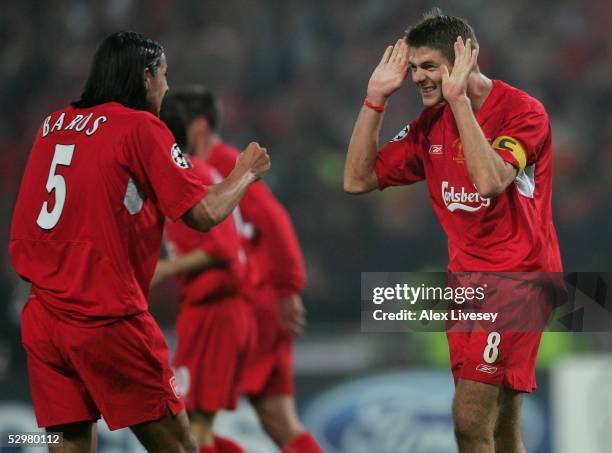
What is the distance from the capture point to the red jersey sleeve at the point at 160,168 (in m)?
3.73

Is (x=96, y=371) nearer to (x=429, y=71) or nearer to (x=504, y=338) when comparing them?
(x=504, y=338)

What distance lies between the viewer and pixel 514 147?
3977mm

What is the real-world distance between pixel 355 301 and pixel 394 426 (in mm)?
1997

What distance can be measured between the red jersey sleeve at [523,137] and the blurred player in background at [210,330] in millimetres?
1858

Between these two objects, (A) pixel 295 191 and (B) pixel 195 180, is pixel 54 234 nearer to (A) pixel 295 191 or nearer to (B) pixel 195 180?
(B) pixel 195 180

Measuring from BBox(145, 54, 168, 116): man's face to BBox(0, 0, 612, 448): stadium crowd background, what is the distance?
5103 millimetres

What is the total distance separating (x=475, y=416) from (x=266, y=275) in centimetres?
231

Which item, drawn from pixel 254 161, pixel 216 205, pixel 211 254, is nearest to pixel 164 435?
pixel 216 205

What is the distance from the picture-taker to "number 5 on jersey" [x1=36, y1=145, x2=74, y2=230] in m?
3.75

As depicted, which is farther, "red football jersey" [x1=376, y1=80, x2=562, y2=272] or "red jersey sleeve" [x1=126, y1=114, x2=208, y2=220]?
"red football jersey" [x1=376, y1=80, x2=562, y2=272]

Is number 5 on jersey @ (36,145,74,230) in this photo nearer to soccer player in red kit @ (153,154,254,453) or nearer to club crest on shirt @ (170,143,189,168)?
club crest on shirt @ (170,143,189,168)

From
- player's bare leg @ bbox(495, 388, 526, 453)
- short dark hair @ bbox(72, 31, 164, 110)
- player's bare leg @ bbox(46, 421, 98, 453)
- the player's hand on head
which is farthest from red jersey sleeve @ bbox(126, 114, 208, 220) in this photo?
the player's hand on head

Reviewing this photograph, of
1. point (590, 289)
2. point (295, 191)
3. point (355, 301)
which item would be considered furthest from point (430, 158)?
point (295, 191)

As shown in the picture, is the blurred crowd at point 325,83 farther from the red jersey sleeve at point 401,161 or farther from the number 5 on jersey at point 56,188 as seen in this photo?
the number 5 on jersey at point 56,188
